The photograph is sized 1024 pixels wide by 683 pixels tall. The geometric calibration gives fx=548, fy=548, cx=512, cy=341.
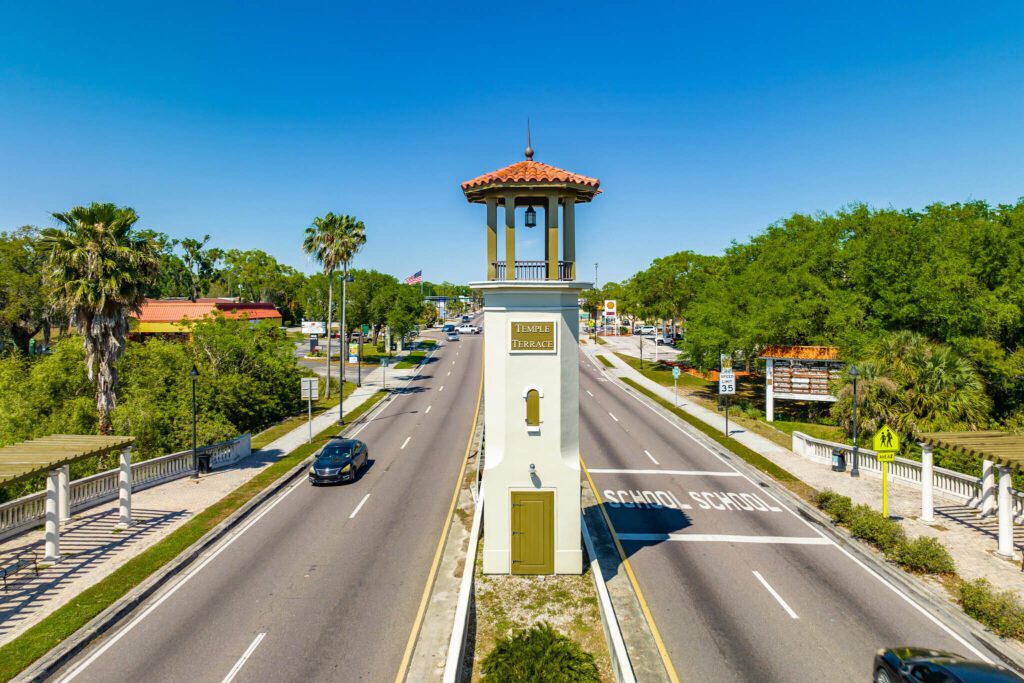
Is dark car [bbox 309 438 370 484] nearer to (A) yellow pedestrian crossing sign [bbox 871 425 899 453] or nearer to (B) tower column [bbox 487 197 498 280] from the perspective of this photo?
(B) tower column [bbox 487 197 498 280]

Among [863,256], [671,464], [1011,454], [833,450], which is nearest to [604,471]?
[671,464]

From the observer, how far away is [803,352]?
118 feet

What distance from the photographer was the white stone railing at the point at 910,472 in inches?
803

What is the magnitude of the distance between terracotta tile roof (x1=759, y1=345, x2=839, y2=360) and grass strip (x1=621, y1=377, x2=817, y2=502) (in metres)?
6.77

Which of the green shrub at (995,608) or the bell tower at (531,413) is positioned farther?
the bell tower at (531,413)

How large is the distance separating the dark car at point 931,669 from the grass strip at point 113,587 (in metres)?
17.1

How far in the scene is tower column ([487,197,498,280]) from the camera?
51.4 ft

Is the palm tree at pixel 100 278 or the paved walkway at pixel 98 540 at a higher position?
the palm tree at pixel 100 278

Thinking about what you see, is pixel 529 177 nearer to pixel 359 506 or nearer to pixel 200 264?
pixel 359 506

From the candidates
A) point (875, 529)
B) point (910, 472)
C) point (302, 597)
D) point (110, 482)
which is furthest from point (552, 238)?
point (110, 482)

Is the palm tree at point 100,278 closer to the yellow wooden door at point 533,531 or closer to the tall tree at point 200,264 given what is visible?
the yellow wooden door at point 533,531

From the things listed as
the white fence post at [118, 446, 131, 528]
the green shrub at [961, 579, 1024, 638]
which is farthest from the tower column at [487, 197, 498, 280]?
the green shrub at [961, 579, 1024, 638]

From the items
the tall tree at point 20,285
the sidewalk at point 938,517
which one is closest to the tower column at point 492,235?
the sidewalk at point 938,517

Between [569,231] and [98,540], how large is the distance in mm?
17915
